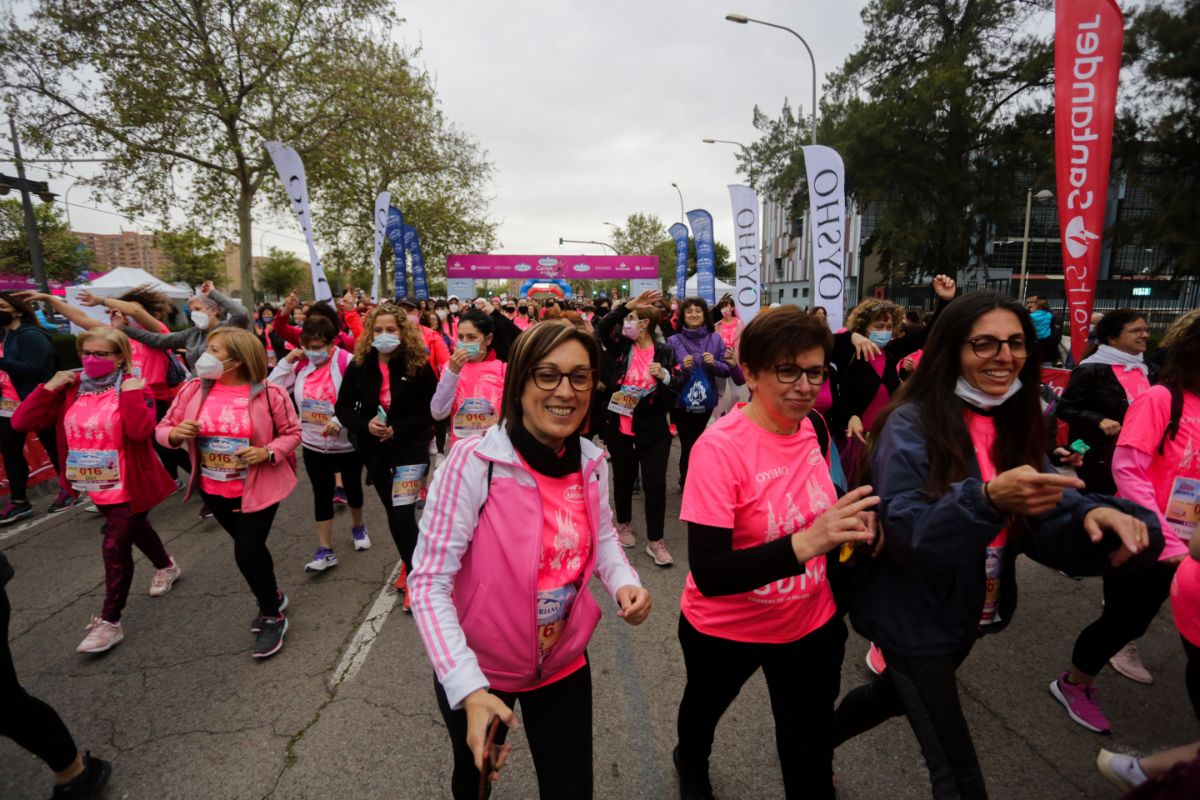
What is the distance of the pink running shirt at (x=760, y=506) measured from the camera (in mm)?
1764

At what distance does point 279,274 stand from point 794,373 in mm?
85996

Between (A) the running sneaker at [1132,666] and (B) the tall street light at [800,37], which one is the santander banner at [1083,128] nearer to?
(A) the running sneaker at [1132,666]

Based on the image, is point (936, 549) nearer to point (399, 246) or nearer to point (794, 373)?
point (794, 373)

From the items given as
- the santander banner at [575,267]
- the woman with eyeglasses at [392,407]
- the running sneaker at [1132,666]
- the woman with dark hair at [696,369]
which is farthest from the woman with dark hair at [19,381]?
the santander banner at [575,267]

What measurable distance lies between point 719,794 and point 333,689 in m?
2.04

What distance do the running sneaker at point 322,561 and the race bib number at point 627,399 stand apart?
2534mm

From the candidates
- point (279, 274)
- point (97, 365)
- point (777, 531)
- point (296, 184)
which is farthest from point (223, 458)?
point (279, 274)

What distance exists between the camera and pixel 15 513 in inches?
227

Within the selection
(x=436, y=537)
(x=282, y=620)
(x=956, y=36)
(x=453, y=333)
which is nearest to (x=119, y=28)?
(x=453, y=333)

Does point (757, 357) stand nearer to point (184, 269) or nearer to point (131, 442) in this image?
point (131, 442)

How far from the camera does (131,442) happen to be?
3.43 metres

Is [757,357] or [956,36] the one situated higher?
[956,36]

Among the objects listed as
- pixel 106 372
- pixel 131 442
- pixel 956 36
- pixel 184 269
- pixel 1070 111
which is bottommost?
pixel 131 442

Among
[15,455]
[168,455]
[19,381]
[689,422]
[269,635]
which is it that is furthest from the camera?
[168,455]
